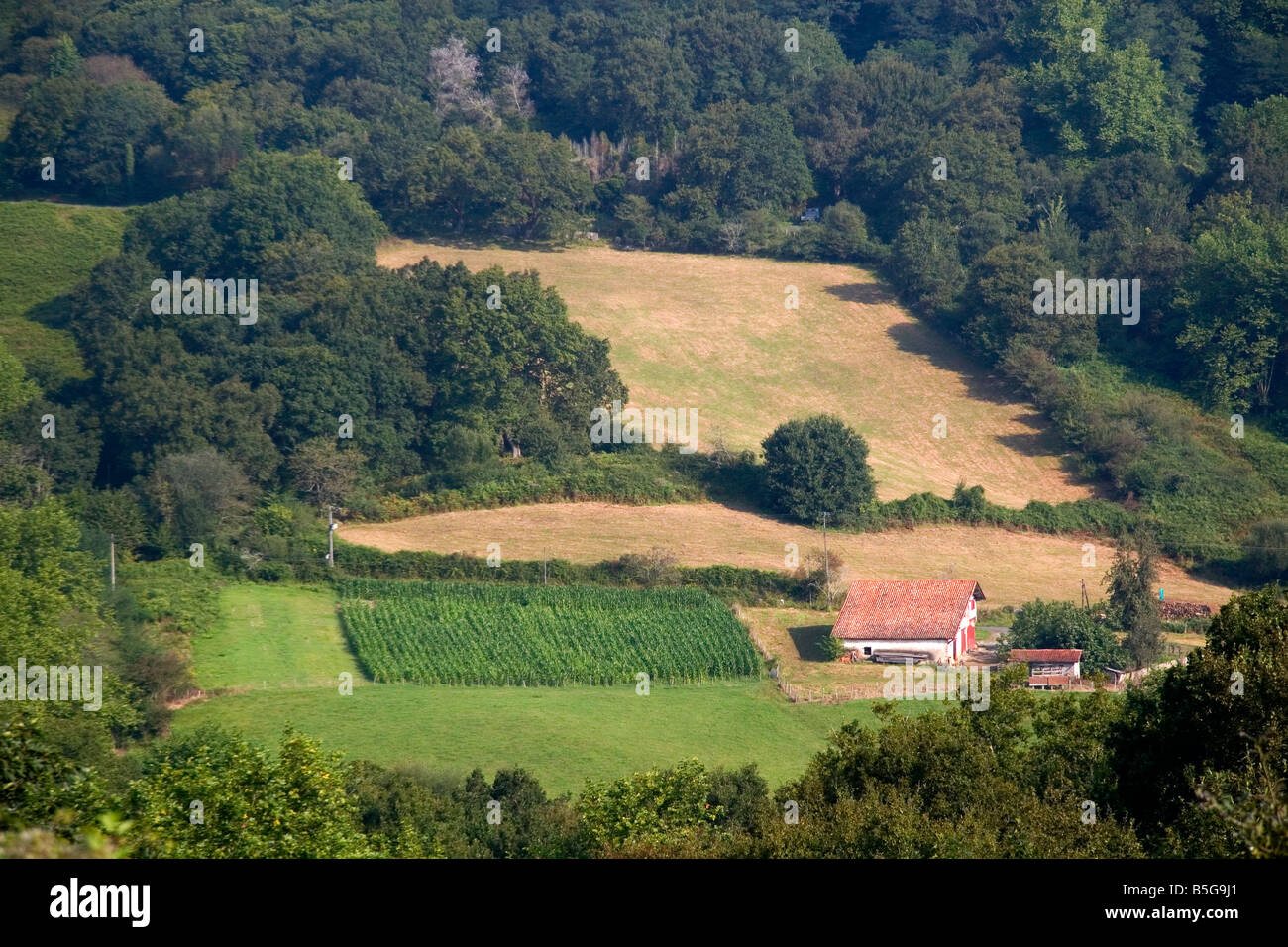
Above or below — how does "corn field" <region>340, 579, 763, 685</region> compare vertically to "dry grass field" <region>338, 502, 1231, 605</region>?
below

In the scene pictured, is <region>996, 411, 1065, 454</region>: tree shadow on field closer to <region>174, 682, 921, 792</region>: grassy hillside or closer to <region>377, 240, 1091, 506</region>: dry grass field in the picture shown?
<region>377, 240, 1091, 506</region>: dry grass field

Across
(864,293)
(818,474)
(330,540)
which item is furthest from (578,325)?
(864,293)

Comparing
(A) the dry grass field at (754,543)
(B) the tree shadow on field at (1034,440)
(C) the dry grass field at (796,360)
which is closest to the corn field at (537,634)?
(A) the dry grass field at (754,543)

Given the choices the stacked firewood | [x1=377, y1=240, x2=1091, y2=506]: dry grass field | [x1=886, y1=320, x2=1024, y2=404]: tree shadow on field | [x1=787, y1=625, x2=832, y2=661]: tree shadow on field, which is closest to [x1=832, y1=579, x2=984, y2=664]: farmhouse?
[x1=787, y1=625, x2=832, y2=661]: tree shadow on field

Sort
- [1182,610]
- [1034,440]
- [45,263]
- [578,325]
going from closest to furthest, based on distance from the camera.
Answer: [1182,610]
[578,325]
[1034,440]
[45,263]

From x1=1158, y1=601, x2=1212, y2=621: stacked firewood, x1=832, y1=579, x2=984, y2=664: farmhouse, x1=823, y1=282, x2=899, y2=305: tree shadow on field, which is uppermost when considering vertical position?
x1=823, y1=282, x2=899, y2=305: tree shadow on field

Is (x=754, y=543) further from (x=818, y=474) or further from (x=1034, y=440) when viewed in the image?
(x=1034, y=440)

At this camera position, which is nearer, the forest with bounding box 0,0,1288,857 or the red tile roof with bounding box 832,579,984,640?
the forest with bounding box 0,0,1288,857
